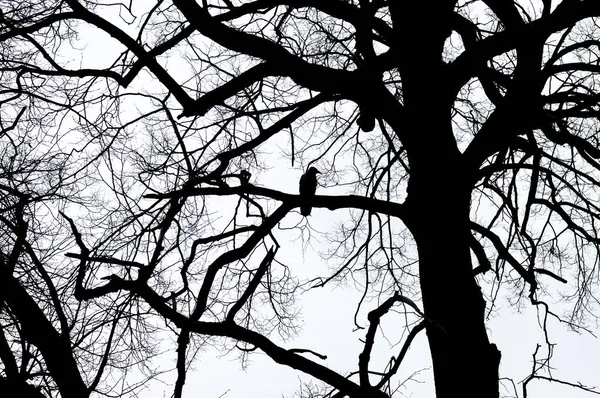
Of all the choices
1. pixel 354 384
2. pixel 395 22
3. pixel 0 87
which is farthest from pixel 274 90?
pixel 354 384

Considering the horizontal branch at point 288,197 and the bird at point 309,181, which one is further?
the bird at point 309,181

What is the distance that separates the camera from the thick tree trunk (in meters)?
3.70

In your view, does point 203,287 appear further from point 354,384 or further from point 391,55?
point 391,55

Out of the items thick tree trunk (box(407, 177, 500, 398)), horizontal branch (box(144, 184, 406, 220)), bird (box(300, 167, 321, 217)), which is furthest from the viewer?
bird (box(300, 167, 321, 217))

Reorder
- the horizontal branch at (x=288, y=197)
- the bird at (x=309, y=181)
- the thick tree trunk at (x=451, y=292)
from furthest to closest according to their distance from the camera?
the bird at (x=309, y=181)
the horizontal branch at (x=288, y=197)
the thick tree trunk at (x=451, y=292)

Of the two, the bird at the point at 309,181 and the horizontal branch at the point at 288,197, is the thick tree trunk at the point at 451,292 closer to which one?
the horizontal branch at the point at 288,197

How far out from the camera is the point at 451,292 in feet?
12.9

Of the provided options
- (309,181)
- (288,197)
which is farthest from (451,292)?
(309,181)

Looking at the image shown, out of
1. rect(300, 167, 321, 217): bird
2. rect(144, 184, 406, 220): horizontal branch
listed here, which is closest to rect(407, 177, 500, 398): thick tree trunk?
rect(144, 184, 406, 220): horizontal branch

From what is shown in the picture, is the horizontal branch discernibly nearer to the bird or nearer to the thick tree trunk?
the thick tree trunk

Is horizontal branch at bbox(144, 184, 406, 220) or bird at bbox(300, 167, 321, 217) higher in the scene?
bird at bbox(300, 167, 321, 217)

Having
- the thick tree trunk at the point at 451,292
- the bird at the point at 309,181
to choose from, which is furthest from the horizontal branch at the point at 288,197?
the bird at the point at 309,181

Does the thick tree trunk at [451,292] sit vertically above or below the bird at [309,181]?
below

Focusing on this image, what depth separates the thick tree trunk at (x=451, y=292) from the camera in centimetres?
370
